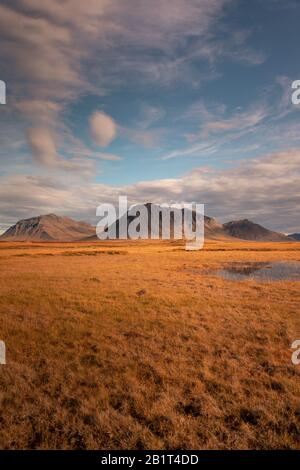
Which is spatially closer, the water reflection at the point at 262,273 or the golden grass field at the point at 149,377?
the golden grass field at the point at 149,377

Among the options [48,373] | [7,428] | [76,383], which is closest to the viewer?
[7,428]

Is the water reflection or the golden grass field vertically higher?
the golden grass field

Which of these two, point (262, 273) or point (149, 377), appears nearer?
point (149, 377)

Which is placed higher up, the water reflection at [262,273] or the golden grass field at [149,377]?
the golden grass field at [149,377]

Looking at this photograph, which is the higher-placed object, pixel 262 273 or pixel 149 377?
pixel 149 377

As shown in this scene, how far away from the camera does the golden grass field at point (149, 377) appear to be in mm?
6293

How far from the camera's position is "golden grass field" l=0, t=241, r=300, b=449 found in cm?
629

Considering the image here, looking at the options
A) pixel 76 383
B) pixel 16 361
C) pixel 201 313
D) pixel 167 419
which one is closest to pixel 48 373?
pixel 76 383

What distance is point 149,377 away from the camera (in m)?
8.88

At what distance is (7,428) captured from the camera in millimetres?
6441

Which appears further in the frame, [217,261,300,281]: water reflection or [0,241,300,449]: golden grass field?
[217,261,300,281]: water reflection

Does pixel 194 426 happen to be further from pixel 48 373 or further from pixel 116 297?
pixel 116 297
